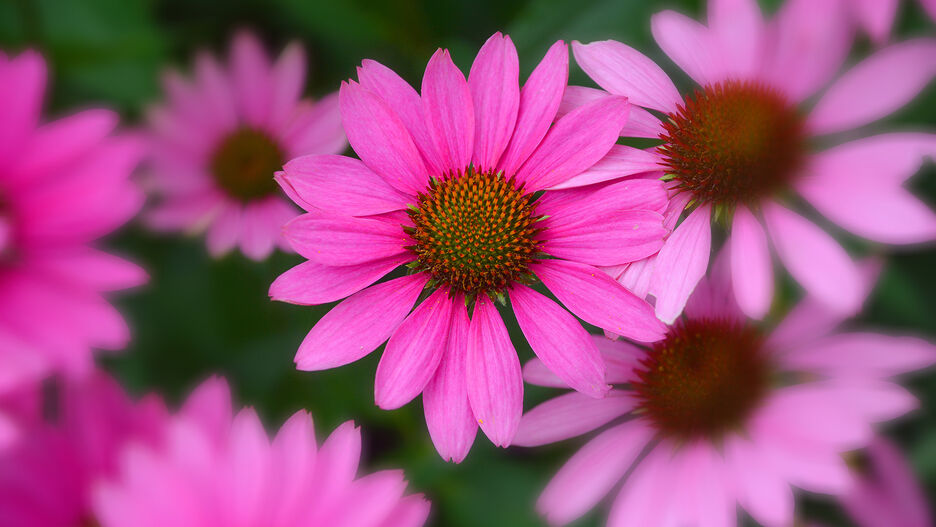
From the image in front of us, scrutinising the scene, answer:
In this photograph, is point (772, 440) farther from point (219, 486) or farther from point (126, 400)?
point (126, 400)

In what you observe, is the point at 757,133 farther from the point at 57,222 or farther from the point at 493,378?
the point at 57,222

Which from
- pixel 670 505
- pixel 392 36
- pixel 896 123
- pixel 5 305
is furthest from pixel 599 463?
pixel 392 36

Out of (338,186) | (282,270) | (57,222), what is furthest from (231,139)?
(338,186)

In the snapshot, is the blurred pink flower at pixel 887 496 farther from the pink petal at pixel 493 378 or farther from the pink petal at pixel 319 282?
the pink petal at pixel 319 282

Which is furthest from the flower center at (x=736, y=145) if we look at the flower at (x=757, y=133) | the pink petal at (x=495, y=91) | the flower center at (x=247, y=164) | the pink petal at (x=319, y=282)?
the flower center at (x=247, y=164)

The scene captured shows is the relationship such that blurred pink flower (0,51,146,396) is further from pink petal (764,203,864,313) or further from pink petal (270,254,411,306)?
pink petal (764,203,864,313)

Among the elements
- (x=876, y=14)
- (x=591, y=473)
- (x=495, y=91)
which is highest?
(x=876, y=14)
